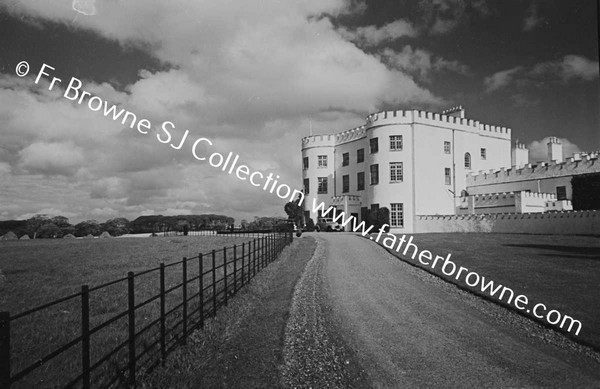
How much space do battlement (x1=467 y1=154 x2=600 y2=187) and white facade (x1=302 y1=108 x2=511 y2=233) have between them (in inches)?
75.5

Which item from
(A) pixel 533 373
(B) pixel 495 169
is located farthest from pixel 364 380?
(B) pixel 495 169

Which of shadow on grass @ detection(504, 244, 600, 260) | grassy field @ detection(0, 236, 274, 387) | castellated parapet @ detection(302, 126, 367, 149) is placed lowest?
grassy field @ detection(0, 236, 274, 387)

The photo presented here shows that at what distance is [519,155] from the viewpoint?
169ft

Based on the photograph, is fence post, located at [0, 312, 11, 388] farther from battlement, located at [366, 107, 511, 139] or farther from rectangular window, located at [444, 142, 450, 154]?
rectangular window, located at [444, 142, 450, 154]

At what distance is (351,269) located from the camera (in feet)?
53.8

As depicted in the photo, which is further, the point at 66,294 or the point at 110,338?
the point at 66,294

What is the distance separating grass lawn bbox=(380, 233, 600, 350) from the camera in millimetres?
9531

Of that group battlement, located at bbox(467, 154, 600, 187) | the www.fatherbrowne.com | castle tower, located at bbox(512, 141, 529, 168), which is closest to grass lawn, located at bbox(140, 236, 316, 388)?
the www.fatherbrowne.com

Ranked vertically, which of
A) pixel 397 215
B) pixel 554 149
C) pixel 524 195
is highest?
pixel 554 149

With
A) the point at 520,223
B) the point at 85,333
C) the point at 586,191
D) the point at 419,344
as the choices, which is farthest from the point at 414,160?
the point at 85,333

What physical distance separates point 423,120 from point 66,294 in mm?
37974

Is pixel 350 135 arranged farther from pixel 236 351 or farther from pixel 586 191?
pixel 236 351

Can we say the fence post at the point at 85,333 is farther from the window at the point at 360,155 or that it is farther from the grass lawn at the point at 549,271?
the window at the point at 360,155

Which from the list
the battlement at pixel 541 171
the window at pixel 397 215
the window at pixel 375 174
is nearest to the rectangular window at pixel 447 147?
the battlement at pixel 541 171
